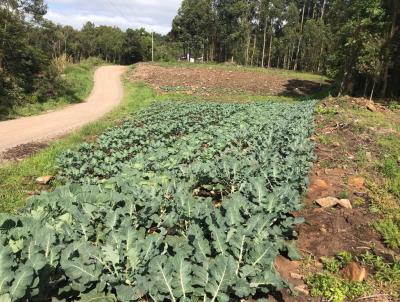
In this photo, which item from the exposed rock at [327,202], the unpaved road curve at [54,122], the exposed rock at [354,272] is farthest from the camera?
the unpaved road curve at [54,122]

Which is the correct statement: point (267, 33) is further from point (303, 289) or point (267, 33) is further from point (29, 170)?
point (303, 289)

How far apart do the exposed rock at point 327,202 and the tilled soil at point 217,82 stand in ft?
79.9

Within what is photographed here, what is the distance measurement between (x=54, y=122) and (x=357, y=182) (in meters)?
12.8

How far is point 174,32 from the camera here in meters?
73.4

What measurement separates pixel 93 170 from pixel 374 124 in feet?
33.9

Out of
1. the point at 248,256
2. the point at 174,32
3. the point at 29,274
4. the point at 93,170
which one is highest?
the point at 174,32

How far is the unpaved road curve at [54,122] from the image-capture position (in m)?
13.0

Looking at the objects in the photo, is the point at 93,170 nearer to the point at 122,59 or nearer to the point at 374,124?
the point at 374,124

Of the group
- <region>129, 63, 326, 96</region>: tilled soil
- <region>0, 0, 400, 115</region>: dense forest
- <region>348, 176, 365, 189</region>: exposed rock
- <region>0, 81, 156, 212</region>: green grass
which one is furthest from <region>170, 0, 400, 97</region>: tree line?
<region>348, 176, 365, 189</region>: exposed rock

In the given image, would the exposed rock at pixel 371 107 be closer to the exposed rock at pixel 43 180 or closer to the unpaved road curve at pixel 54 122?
the unpaved road curve at pixel 54 122

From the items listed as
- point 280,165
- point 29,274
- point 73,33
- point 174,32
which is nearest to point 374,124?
point 280,165

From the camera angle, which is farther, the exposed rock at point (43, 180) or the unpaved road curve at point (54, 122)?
the unpaved road curve at point (54, 122)

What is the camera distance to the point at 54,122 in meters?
16.3

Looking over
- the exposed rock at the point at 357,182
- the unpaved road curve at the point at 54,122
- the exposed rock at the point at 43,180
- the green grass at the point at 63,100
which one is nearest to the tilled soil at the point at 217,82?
the green grass at the point at 63,100
